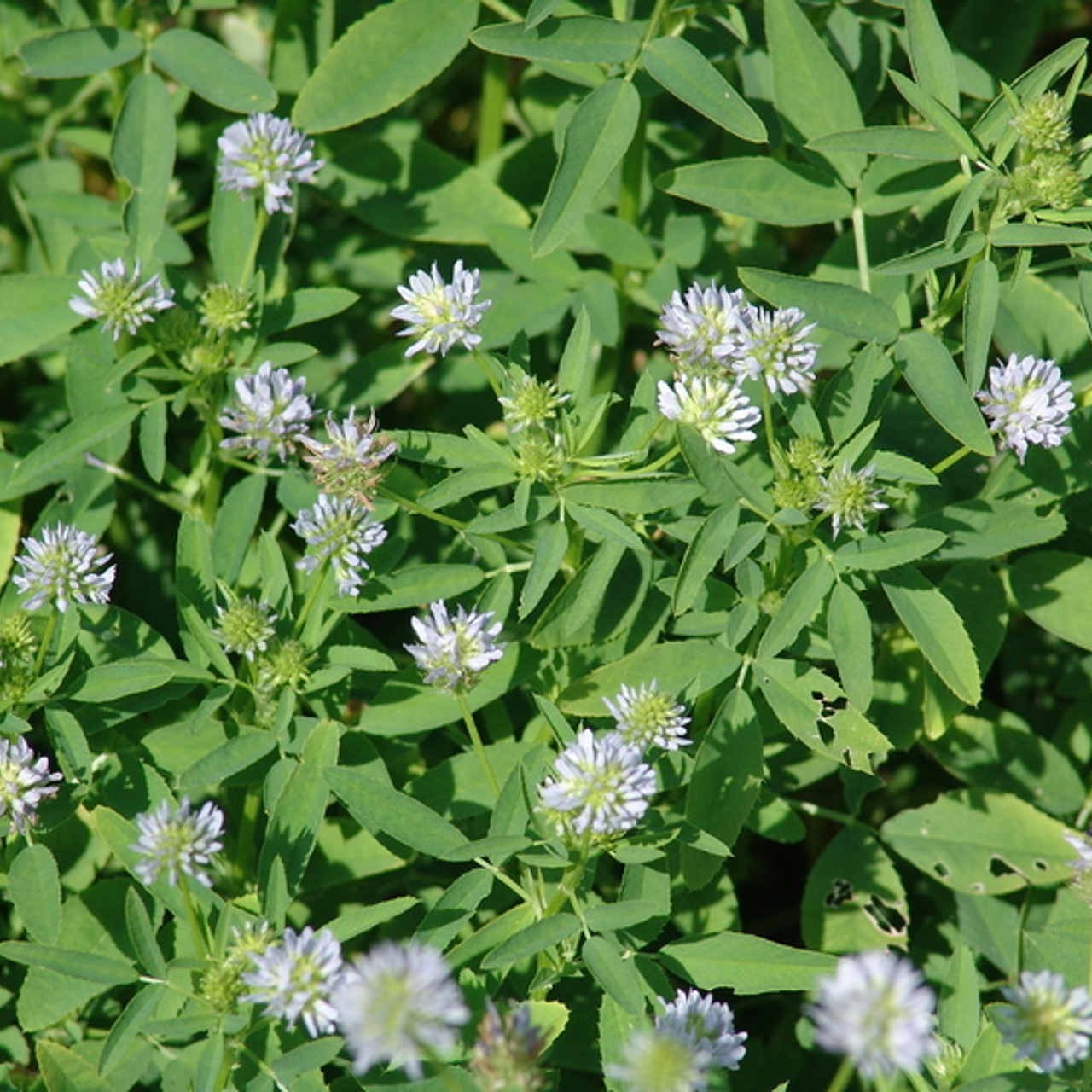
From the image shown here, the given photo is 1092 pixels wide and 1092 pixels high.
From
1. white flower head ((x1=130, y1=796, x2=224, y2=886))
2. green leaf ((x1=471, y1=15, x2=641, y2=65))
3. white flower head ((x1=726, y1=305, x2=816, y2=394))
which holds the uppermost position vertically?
green leaf ((x1=471, y1=15, x2=641, y2=65))

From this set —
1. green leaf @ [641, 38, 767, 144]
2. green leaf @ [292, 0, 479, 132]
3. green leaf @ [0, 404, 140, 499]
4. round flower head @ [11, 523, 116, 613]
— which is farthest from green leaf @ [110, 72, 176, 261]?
green leaf @ [641, 38, 767, 144]

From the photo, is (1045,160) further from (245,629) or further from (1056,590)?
(245,629)

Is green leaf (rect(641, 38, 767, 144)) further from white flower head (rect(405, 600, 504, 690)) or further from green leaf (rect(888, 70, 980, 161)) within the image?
white flower head (rect(405, 600, 504, 690))

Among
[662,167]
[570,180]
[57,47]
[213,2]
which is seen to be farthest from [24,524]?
[662,167]

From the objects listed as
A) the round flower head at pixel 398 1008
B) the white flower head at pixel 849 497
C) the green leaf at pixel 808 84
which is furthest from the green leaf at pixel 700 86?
the round flower head at pixel 398 1008

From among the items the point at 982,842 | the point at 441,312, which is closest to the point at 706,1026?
the point at 982,842

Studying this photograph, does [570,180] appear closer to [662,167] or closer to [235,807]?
[662,167]

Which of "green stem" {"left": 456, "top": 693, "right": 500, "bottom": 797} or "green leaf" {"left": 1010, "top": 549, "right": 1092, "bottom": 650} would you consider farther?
"green leaf" {"left": 1010, "top": 549, "right": 1092, "bottom": 650}

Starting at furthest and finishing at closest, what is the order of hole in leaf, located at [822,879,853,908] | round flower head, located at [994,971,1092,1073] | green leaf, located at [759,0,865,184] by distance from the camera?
hole in leaf, located at [822,879,853,908]
green leaf, located at [759,0,865,184]
round flower head, located at [994,971,1092,1073]
